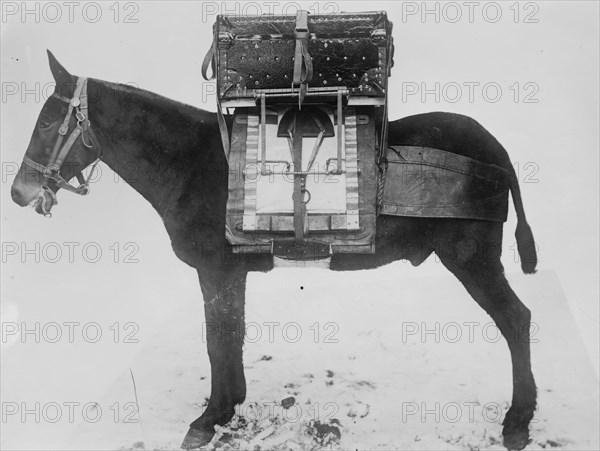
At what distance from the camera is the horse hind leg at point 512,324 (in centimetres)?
352

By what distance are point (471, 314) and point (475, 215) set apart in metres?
1.67

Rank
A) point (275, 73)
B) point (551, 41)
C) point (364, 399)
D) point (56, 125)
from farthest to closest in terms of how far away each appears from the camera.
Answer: point (551, 41) < point (364, 399) < point (56, 125) < point (275, 73)

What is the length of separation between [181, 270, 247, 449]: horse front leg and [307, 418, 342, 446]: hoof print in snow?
1.73ft

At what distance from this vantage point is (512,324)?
352 centimetres

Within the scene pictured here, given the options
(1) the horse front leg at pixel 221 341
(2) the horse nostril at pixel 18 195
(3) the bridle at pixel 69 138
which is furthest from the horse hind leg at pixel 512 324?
(2) the horse nostril at pixel 18 195

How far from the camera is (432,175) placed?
134 inches

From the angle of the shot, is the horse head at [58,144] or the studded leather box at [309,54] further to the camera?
the horse head at [58,144]

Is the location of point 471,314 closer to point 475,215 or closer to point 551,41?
point 475,215

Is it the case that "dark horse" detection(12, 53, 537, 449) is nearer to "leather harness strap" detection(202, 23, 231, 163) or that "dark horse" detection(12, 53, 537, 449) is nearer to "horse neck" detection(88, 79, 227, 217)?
"horse neck" detection(88, 79, 227, 217)

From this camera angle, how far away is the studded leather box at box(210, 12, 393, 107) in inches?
128

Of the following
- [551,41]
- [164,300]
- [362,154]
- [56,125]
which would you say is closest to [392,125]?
[362,154]

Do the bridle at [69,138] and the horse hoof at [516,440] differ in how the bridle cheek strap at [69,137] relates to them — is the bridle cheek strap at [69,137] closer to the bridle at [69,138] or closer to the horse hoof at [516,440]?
the bridle at [69,138]

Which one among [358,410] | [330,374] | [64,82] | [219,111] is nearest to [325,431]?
[358,410]

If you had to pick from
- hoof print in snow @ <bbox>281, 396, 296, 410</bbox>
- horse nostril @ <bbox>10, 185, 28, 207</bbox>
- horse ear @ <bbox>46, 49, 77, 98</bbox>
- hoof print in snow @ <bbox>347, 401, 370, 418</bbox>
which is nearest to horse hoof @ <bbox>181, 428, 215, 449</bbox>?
hoof print in snow @ <bbox>281, 396, 296, 410</bbox>
